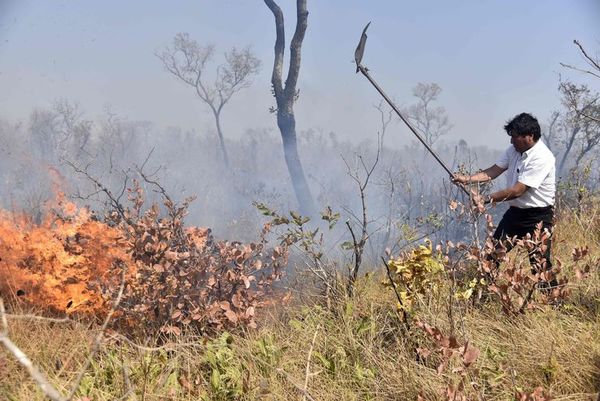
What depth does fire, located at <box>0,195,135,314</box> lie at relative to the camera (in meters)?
3.28

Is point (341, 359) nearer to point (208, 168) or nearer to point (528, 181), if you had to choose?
point (528, 181)

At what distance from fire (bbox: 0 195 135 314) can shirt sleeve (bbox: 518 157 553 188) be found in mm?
2605

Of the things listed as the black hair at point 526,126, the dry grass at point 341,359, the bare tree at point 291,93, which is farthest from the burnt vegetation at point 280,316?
the bare tree at point 291,93

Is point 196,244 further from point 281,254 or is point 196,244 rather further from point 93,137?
point 93,137

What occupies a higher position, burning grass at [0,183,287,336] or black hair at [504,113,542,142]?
black hair at [504,113,542,142]

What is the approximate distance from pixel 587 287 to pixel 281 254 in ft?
6.57

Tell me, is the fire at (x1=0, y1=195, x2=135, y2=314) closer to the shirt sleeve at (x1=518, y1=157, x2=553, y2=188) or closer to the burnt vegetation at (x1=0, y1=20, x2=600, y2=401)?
the burnt vegetation at (x1=0, y1=20, x2=600, y2=401)

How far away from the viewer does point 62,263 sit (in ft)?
11.2

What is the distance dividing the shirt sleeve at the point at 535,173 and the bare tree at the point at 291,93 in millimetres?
10133

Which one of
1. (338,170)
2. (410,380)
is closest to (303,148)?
(338,170)

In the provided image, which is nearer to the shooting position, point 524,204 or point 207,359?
point 207,359

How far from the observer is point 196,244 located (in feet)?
11.2

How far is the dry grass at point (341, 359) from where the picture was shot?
7.88 feet

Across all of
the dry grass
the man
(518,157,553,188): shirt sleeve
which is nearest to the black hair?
the man
